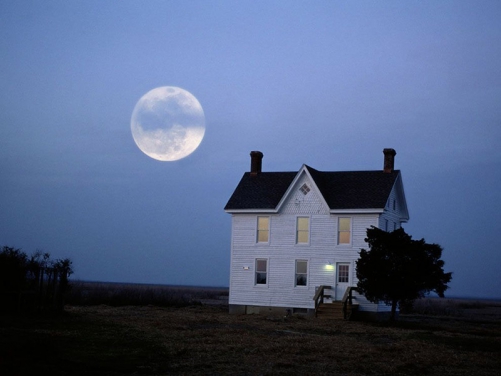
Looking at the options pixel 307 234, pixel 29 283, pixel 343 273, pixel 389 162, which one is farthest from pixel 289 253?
pixel 29 283

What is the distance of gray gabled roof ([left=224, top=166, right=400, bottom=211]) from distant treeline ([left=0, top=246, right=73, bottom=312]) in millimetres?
15845

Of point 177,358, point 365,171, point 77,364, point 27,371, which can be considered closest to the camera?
point 27,371

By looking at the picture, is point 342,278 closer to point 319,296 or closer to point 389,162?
point 319,296

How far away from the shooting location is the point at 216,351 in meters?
19.9

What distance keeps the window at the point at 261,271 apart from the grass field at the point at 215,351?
1481cm

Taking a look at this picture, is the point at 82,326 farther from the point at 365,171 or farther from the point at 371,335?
the point at 365,171

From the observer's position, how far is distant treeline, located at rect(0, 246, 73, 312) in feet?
92.9

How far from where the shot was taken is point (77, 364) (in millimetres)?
16016

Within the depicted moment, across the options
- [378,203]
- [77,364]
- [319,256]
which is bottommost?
[77,364]

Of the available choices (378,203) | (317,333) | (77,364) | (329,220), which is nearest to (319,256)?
Answer: (329,220)

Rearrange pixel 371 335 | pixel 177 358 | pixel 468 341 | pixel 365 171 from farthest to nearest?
pixel 365 171 → pixel 371 335 → pixel 468 341 → pixel 177 358

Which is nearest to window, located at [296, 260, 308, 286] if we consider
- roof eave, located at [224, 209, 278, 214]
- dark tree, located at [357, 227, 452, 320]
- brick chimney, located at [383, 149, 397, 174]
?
roof eave, located at [224, 209, 278, 214]

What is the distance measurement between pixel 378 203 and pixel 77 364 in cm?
2717

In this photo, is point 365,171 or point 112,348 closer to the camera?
point 112,348
